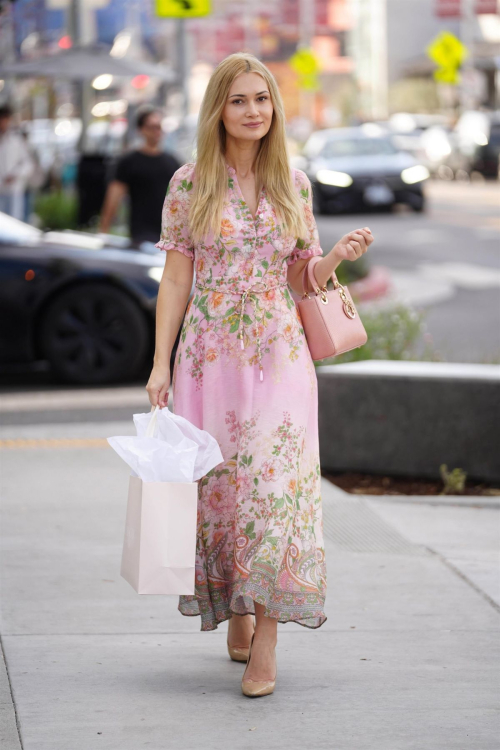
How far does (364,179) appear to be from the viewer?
86.3ft

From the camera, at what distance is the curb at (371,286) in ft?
47.7

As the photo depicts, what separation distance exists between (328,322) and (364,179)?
74.4 ft

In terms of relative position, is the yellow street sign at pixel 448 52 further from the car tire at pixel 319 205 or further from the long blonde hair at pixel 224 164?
the long blonde hair at pixel 224 164

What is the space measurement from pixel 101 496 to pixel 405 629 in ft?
7.53

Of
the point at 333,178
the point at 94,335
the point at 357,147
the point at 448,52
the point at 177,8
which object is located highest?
the point at 448,52

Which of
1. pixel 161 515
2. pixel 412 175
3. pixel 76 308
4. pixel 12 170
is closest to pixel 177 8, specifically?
pixel 12 170

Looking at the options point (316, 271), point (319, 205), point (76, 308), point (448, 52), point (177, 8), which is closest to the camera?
point (316, 271)

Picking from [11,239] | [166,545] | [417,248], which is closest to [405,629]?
[166,545]

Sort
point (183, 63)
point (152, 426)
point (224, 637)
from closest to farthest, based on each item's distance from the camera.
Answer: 1. point (152, 426)
2. point (224, 637)
3. point (183, 63)

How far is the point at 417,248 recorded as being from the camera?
20547mm

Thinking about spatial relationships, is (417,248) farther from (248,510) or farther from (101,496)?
(248,510)

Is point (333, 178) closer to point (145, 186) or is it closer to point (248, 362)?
point (145, 186)

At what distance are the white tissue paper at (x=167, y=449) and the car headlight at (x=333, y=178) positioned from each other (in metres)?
22.7

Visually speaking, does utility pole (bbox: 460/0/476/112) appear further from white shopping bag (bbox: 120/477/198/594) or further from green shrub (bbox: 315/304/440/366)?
white shopping bag (bbox: 120/477/198/594)
